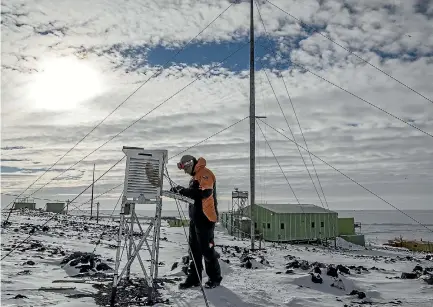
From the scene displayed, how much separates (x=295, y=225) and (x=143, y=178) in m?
36.4

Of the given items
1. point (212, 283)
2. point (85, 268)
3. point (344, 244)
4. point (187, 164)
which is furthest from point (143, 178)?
point (344, 244)

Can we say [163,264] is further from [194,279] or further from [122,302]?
[122,302]

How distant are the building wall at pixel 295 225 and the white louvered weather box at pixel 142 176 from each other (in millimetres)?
34760

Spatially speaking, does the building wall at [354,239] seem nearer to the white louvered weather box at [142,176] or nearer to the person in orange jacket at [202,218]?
the person in orange jacket at [202,218]

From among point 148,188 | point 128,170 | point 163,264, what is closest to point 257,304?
point 148,188

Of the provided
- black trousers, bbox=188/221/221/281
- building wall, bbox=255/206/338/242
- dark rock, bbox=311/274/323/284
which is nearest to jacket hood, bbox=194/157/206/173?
black trousers, bbox=188/221/221/281

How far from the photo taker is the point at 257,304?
649cm

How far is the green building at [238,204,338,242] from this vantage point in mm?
39844

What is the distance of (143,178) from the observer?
6512mm

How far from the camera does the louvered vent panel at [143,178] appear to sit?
21.2ft

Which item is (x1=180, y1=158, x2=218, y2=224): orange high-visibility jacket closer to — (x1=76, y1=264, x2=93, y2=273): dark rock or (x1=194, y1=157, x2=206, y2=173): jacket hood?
(x1=194, y1=157, x2=206, y2=173): jacket hood

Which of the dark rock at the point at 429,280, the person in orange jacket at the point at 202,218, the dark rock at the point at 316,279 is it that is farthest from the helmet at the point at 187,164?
the dark rock at the point at 429,280

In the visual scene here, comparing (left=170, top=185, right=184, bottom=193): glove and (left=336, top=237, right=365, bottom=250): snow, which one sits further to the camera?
(left=336, top=237, right=365, bottom=250): snow

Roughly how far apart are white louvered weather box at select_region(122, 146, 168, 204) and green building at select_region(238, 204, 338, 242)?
1283 inches
